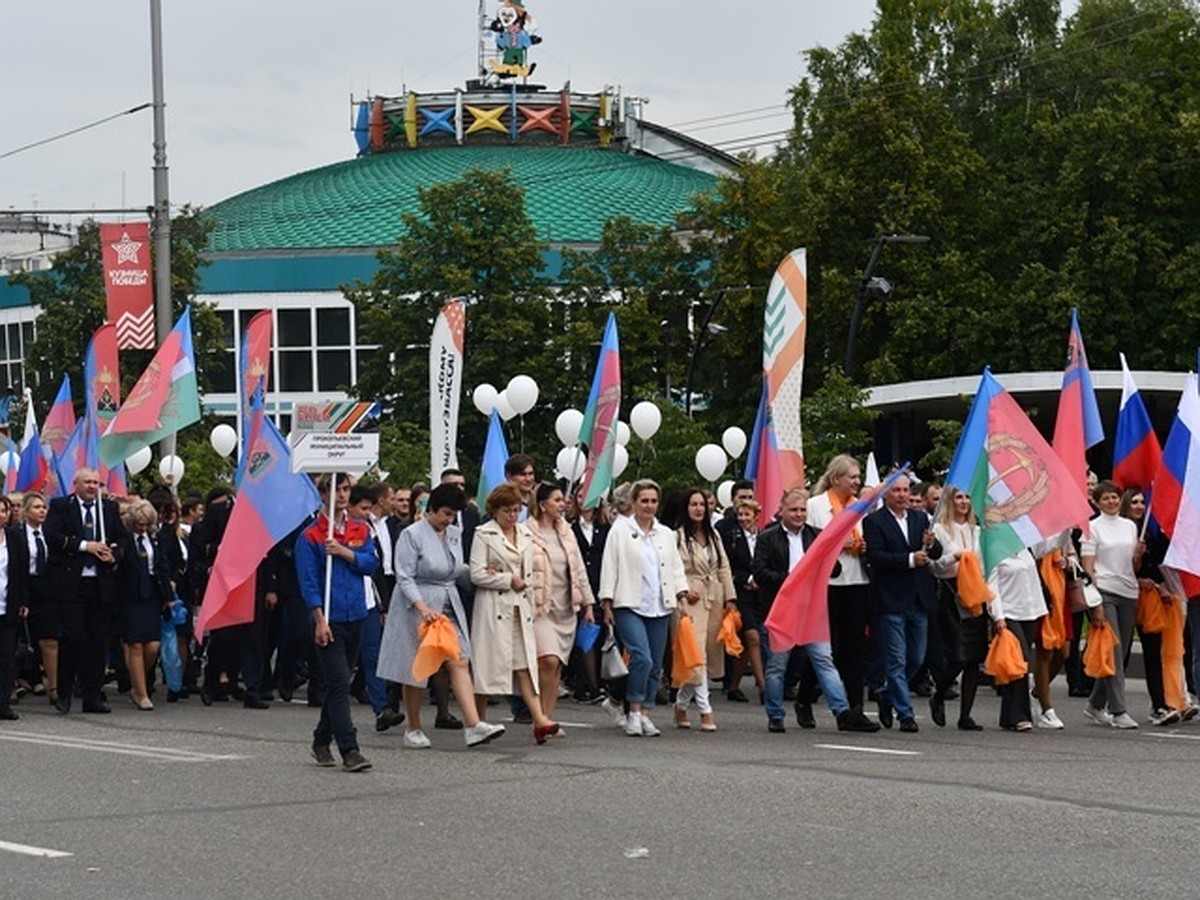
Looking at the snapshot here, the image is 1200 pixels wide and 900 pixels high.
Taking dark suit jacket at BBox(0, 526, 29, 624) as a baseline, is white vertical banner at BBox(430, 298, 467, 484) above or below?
above

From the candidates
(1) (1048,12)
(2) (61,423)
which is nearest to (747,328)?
(1) (1048,12)

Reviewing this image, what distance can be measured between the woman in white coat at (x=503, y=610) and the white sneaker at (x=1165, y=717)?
4.27 metres

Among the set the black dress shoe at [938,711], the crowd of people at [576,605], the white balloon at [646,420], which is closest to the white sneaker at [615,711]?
the crowd of people at [576,605]

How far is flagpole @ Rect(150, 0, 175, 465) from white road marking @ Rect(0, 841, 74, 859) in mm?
21545

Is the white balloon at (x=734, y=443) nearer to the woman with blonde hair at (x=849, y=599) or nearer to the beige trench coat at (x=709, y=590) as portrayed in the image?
the beige trench coat at (x=709, y=590)

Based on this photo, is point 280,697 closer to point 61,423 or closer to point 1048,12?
point 61,423

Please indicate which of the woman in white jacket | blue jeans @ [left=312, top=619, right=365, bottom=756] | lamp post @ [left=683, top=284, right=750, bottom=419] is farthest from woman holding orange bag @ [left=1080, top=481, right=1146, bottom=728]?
lamp post @ [left=683, top=284, right=750, bottom=419]

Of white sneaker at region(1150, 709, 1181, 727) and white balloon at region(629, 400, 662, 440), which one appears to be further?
white balloon at region(629, 400, 662, 440)

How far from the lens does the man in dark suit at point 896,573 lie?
1617 cm

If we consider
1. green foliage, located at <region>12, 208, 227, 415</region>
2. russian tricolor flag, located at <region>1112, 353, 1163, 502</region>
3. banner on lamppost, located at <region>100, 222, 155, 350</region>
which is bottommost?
russian tricolor flag, located at <region>1112, 353, 1163, 502</region>

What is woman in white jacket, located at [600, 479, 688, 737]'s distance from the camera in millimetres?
16156

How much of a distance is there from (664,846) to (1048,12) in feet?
184

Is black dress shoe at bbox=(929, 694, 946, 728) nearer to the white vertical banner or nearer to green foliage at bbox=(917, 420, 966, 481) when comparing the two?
the white vertical banner

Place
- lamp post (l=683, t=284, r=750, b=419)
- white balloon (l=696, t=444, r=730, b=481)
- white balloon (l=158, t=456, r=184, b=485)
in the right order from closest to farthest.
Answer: white balloon (l=158, t=456, r=184, b=485), white balloon (l=696, t=444, r=730, b=481), lamp post (l=683, t=284, r=750, b=419)
